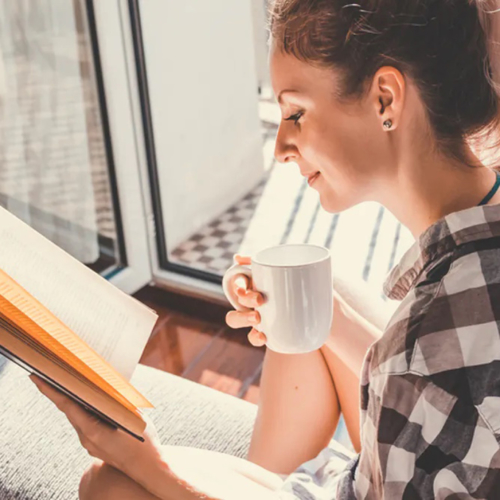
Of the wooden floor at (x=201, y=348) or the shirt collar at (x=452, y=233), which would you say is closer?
the shirt collar at (x=452, y=233)

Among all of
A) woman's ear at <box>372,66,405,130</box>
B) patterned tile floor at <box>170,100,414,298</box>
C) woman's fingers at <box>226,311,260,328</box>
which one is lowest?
patterned tile floor at <box>170,100,414,298</box>

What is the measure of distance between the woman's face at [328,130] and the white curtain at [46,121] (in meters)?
1.23

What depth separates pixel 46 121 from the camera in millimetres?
2025

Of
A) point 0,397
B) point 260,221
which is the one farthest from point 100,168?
point 0,397

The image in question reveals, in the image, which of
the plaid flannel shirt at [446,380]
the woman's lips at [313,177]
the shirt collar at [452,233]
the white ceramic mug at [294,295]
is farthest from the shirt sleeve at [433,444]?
the woman's lips at [313,177]

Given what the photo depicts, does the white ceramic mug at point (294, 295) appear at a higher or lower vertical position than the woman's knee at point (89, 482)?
higher

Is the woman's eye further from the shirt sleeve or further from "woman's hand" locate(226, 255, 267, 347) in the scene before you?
the shirt sleeve

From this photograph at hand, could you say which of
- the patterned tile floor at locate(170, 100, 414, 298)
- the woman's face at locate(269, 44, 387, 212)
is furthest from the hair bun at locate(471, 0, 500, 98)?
the patterned tile floor at locate(170, 100, 414, 298)

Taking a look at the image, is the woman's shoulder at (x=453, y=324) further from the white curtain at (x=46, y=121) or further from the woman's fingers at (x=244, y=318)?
the white curtain at (x=46, y=121)

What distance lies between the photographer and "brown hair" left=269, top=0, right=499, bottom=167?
746 millimetres

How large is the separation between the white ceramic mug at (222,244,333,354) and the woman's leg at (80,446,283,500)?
0.62 ft

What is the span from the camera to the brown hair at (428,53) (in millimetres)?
746

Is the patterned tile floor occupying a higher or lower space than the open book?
lower

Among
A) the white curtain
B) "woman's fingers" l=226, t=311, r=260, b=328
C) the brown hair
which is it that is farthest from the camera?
the white curtain
